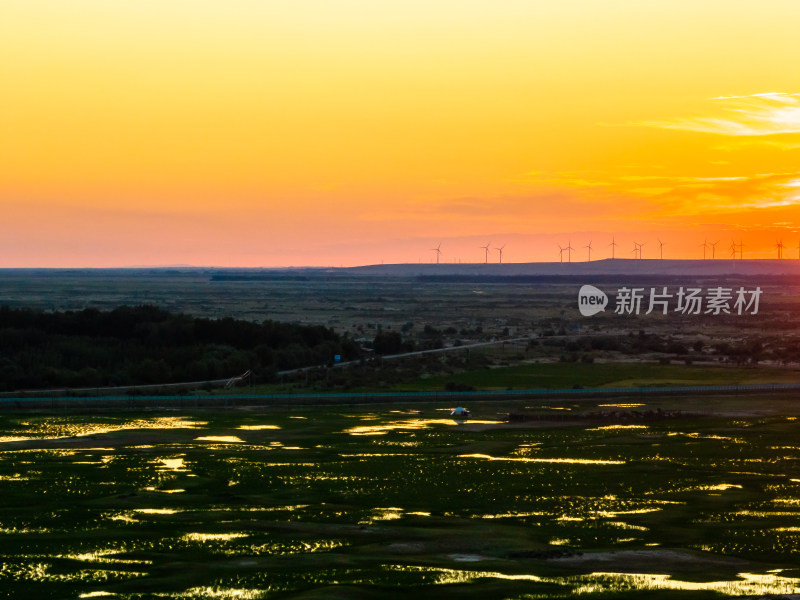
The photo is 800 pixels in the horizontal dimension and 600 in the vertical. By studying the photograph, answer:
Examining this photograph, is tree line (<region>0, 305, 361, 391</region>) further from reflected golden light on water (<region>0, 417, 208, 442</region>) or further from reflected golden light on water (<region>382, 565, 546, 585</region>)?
reflected golden light on water (<region>382, 565, 546, 585</region>)

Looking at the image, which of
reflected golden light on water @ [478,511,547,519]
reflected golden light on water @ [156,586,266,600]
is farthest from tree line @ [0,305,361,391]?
reflected golden light on water @ [156,586,266,600]

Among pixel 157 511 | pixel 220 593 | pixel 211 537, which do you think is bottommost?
pixel 157 511

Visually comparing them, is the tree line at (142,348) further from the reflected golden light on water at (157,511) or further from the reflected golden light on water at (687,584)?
the reflected golden light on water at (687,584)

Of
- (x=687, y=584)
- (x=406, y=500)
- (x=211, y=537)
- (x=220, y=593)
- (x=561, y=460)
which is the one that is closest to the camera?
(x=220, y=593)

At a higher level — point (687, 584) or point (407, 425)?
point (687, 584)

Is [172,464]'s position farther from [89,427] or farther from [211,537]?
[211,537]

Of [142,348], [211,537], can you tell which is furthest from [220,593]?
[142,348]

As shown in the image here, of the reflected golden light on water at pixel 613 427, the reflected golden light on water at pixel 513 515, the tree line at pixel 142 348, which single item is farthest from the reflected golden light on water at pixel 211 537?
the tree line at pixel 142 348

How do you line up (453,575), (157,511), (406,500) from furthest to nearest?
(406,500)
(157,511)
(453,575)
